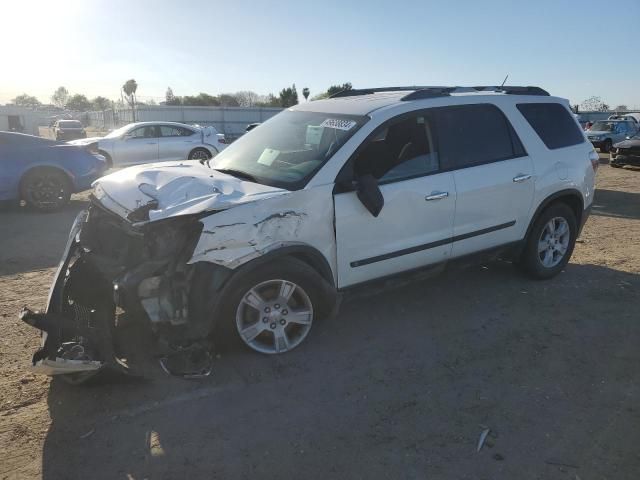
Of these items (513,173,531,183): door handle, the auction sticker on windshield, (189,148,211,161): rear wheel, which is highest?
the auction sticker on windshield

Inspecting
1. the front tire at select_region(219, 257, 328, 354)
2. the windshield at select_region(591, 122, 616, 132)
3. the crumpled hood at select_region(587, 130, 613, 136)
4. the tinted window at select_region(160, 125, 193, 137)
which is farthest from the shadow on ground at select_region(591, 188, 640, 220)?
the windshield at select_region(591, 122, 616, 132)

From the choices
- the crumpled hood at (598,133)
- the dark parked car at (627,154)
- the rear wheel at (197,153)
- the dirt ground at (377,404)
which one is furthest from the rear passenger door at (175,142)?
the crumpled hood at (598,133)

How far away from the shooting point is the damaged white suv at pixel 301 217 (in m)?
3.23

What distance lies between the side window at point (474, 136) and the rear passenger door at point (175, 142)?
10.8 meters

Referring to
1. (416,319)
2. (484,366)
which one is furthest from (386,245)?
(484,366)

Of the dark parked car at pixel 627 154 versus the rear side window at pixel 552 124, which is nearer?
the rear side window at pixel 552 124

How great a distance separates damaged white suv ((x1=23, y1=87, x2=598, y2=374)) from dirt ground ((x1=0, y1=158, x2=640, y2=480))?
39 cm

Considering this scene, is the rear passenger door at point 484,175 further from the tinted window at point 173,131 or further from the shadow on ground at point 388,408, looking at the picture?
the tinted window at point 173,131

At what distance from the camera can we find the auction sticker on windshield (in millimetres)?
3906

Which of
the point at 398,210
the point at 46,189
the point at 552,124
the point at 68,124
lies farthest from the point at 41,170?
the point at 68,124

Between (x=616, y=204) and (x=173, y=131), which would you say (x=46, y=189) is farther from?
(x=616, y=204)

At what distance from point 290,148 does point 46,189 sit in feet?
20.2

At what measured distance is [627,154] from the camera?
53.3 feet

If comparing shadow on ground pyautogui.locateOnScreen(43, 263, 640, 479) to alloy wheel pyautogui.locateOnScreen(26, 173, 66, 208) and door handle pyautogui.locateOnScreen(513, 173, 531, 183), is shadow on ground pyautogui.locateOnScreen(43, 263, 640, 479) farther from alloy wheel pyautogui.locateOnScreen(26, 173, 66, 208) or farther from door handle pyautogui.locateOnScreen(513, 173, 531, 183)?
alloy wheel pyautogui.locateOnScreen(26, 173, 66, 208)
